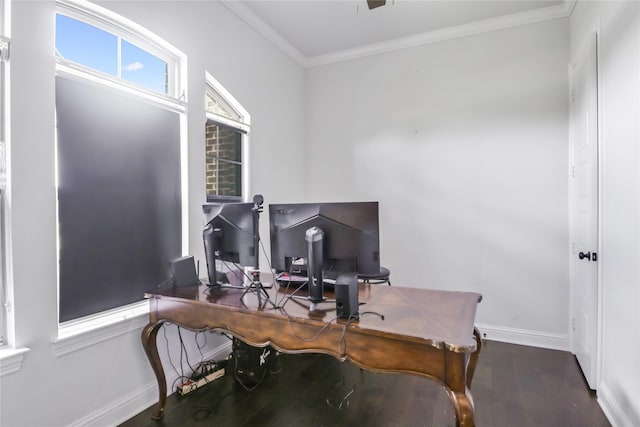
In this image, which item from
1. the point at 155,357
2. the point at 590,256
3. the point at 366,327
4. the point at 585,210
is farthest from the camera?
the point at 585,210

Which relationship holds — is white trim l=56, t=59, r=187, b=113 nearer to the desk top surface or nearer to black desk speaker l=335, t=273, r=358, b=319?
the desk top surface

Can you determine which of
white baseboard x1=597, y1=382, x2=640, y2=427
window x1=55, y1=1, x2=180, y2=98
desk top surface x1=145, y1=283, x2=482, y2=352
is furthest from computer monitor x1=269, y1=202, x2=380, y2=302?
white baseboard x1=597, y1=382, x2=640, y2=427

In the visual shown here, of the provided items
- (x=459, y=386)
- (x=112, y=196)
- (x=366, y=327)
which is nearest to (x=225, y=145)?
(x=112, y=196)

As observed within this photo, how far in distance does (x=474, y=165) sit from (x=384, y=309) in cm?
231

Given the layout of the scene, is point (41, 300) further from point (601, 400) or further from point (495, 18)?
point (495, 18)

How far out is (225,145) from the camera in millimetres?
3072

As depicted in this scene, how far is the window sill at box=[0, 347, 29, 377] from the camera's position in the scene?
1.53m

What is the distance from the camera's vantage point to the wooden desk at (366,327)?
125 cm

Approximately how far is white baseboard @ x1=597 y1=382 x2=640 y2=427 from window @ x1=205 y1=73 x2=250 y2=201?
3.05 m

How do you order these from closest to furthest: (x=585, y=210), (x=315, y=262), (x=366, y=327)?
(x=366, y=327) → (x=315, y=262) → (x=585, y=210)

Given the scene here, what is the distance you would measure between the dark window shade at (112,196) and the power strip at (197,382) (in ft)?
2.29

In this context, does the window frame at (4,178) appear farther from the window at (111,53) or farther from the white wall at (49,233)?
the window at (111,53)

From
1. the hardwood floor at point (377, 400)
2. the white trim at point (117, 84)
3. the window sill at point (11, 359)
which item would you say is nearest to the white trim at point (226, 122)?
the white trim at point (117, 84)

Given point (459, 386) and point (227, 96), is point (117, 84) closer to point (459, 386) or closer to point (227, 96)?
point (227, 96)
